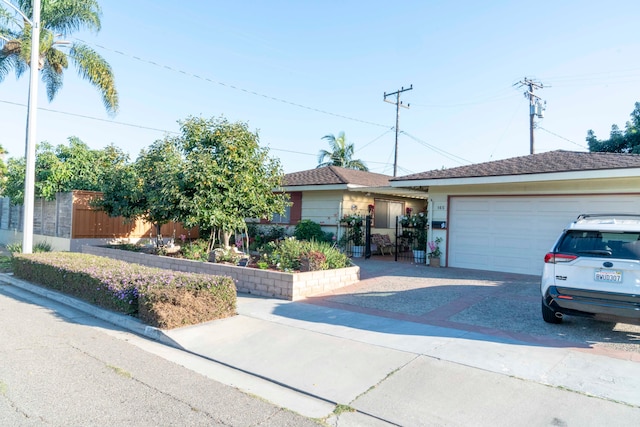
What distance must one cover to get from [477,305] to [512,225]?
5.20 meters

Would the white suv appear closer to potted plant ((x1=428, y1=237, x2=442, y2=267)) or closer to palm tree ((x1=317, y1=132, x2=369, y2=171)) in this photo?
potted plant ((x1=428, y1=237, x2=442, y2=267))

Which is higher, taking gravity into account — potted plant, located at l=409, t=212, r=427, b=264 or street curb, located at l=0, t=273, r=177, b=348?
potted plant, located at l=409, t=212, r=427, b=264

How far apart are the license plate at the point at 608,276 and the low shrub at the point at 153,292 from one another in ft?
18.7

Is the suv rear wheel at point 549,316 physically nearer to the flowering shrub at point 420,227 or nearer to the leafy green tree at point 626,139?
the flowering shrub at point 420,227

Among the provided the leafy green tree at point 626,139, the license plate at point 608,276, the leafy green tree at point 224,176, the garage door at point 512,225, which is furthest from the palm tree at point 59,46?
the leafy green tree at point 626,139

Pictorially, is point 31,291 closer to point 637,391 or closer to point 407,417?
→ point 407,417

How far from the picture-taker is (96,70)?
1875 centimetres

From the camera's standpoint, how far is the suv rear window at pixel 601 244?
5.58 metres

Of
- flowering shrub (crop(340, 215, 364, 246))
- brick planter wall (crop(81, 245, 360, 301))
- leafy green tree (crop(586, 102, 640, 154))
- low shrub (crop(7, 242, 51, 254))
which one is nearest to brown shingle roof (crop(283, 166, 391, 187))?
flowering shrub (crop(340, 215, 364, 246))

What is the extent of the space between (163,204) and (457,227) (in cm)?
913

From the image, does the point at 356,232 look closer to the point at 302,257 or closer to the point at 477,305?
the point at 302,257

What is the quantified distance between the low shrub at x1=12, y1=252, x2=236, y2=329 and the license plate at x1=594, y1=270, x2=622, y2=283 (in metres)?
5.69

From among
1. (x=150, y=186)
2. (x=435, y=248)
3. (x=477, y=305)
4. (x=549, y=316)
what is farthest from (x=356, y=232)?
(x=549, y=316)

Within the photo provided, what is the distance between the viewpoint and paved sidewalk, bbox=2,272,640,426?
3928 mm
